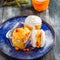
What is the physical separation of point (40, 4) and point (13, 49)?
1.07ft

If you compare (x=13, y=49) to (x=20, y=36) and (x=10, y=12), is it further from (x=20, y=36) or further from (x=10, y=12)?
(x=10, y=12)

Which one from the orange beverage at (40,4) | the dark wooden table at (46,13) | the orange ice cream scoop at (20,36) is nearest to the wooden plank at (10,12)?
the dark wooden table at (46,13)

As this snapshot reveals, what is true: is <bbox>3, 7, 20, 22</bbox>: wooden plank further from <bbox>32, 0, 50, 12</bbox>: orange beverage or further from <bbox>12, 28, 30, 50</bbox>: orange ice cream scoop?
<bbox>12, 28, 30, 50</bbox>: orange ice cream scoop

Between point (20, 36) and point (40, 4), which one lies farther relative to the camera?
point (40, 4)

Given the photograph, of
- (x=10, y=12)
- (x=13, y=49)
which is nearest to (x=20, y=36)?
(x=13, y=49)

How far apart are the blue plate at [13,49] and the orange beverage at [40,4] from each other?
14 centimetres

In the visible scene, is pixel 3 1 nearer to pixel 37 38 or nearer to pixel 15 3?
pixel 15 3

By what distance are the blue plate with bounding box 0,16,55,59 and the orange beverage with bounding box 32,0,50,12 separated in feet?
0.46

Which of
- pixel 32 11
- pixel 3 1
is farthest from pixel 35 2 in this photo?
pixel 3 1

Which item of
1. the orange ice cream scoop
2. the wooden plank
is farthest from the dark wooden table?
the orange ice cream scoop

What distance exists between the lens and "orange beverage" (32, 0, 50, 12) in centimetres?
106

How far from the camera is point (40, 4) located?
3.51 ft

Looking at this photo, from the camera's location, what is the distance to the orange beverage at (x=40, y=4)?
41.9 inches

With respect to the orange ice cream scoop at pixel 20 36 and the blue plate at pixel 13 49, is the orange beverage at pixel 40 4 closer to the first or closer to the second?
the blue plate at pixel 13 49
